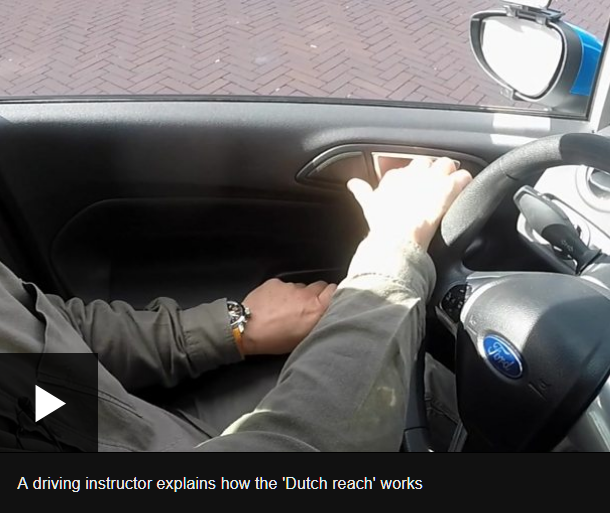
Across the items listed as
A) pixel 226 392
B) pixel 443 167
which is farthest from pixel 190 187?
pixel 443 167

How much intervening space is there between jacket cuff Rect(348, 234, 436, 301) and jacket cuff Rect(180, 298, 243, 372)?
1.26 feet

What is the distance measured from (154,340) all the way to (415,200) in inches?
21.6

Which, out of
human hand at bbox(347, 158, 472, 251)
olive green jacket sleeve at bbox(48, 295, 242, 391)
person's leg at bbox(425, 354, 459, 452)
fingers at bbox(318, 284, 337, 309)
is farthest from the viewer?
fingers at bbox(318, 284, 337, 309)

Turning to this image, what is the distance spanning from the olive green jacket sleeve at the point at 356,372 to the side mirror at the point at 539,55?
60 cm

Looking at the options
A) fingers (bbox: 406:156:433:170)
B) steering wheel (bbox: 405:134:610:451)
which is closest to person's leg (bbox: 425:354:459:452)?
steering wheel (bbox: 405:134:610:451)

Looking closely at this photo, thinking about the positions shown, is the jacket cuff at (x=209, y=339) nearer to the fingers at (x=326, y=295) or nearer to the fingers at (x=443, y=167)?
the fingers at (x=326, y=295)

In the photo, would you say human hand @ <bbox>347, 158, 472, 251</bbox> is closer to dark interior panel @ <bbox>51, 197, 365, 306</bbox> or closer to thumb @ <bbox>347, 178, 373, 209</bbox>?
thumb @ <bbox>347, 178, 373, 209</bbox>

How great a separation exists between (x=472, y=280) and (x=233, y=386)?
20.2 inches

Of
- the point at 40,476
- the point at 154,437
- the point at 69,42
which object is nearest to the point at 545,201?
the point at 154,437

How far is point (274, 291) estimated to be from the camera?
137 centimetres

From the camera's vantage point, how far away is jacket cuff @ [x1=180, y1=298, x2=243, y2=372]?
4.00 feet

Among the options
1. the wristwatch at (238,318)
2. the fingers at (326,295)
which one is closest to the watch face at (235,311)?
the wristwatch at (238,318)
